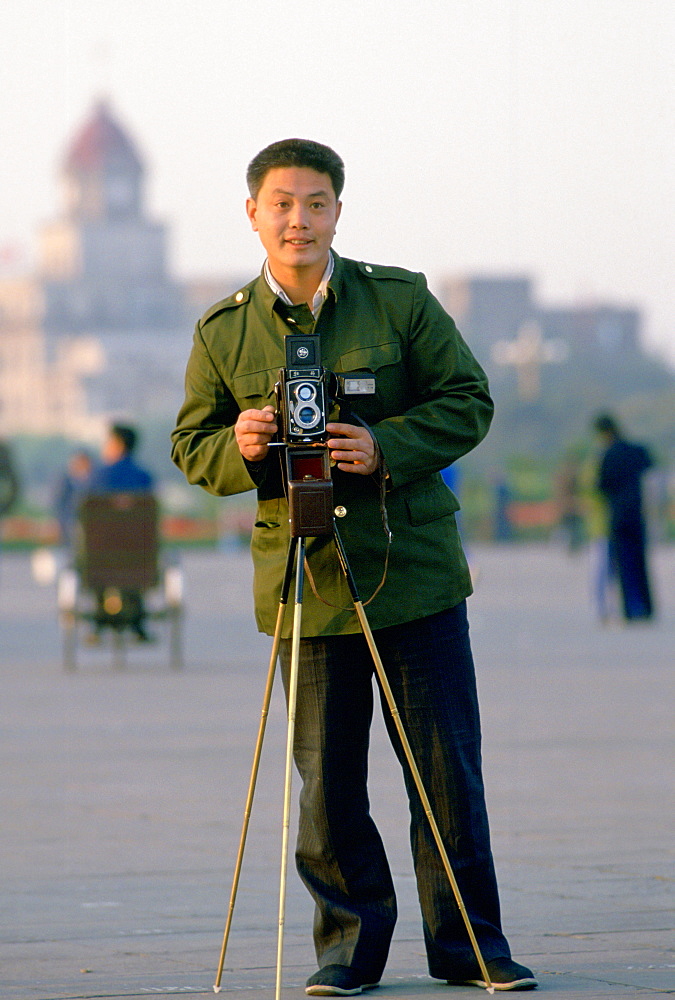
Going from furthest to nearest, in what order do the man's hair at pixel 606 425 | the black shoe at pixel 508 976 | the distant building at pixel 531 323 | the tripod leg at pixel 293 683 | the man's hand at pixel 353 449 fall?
the distant building at pixel 531 323
the man's hair at pixel 606 425
the black shoe at pixel 508 976
the man's hand at pixel 353 449
the tripod leg at pixel 293 683

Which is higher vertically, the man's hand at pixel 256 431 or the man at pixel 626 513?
the man's hand at pixel 256 431

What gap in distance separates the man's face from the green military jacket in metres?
0.09

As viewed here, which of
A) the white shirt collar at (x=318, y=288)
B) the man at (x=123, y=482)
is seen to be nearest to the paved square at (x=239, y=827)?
the man at (x=123, y=482)

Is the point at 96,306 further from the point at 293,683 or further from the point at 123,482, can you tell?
the point at 293,683

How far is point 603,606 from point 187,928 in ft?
44.8

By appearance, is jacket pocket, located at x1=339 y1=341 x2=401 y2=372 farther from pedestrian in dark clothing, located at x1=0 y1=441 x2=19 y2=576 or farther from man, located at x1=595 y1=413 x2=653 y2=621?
pedestrian in dark clothing, located at x1=0 y1=441 x2=19 y2=576

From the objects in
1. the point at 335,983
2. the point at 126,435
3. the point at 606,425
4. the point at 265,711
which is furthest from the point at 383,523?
the point at 606,425

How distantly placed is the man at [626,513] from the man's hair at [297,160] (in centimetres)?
1378

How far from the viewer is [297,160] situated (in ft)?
14.9

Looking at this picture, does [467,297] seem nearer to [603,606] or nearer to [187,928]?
[603,606]

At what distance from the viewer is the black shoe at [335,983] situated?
4.52 metres

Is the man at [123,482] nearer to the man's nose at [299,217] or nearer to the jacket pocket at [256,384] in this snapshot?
the jacket pocket at [256,384]

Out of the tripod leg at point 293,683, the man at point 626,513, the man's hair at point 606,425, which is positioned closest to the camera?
the tripod leg at point 293,683

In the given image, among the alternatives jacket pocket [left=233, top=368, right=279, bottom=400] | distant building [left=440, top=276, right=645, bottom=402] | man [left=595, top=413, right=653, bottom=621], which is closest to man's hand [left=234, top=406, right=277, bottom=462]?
jacket pocket [left=233, top=368, right=279, bottom=400]
